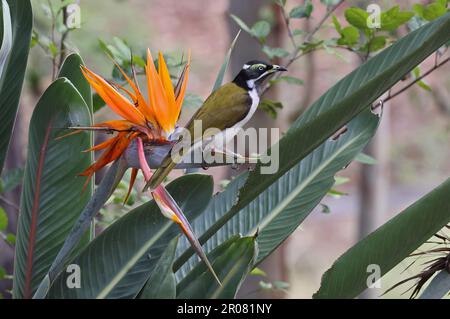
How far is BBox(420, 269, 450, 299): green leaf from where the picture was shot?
1.10 metres

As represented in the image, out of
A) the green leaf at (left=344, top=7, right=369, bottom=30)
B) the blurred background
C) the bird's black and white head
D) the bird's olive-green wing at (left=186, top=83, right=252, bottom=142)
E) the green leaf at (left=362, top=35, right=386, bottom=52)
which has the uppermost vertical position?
the blurred background

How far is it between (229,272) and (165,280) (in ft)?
0.31

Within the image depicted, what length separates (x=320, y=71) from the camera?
7.64m

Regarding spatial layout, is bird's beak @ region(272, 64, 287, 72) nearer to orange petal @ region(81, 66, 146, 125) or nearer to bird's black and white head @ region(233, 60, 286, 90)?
bird's black and white head @ region(233, 60, 286, 90)

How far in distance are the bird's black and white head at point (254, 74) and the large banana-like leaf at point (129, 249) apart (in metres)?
0.20

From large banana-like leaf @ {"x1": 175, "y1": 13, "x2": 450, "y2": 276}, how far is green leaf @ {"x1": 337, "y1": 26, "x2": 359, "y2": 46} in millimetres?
543

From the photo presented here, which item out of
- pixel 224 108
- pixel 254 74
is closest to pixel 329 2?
pixel 254 74

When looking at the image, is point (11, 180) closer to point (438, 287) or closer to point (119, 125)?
point (119, 125)

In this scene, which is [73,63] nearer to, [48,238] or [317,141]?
[48,238]

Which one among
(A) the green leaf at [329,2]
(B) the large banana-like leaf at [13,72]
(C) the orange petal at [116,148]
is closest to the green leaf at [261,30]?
(A) the green leaf at [329,2]

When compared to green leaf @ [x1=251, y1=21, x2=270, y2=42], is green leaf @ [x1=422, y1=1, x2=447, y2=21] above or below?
below

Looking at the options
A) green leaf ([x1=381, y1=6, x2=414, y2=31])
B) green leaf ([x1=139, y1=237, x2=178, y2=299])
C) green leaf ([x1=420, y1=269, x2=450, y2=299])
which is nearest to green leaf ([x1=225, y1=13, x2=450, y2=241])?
green leaf ([x1=139, y1=237, x2=178, y2=299])

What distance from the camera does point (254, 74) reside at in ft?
4.29

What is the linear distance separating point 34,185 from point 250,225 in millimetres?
379
